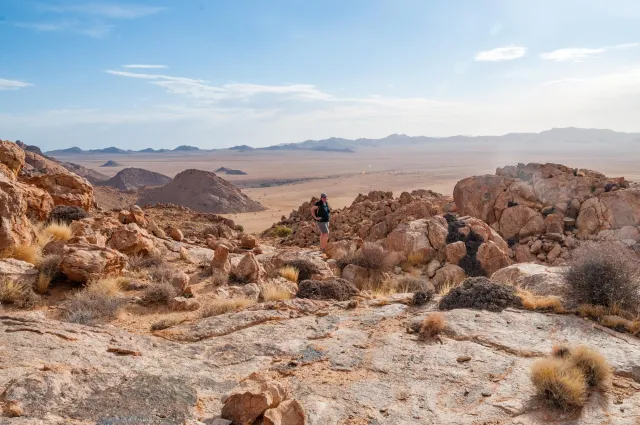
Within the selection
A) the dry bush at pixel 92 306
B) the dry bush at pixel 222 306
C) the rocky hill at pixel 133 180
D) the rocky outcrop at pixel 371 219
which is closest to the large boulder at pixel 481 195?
the rocky outcrop at pixel 371 219

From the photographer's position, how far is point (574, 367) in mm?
5062

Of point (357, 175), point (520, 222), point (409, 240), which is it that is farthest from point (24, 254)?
point (357, 175)

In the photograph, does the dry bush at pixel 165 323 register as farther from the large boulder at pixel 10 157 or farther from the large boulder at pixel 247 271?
the large boulder at pixel 10 157

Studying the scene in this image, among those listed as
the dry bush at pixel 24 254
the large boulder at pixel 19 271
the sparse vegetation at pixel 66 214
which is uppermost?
the sparse vegetation at pixel 66 214

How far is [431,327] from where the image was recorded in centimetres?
637

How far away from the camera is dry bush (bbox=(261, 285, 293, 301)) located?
8.07 meters

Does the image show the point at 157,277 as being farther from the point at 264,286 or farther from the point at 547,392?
the point at 547,392

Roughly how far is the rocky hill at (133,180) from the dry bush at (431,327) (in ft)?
189

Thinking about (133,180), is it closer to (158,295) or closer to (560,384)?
(158,295)

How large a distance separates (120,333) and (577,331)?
597 centimetres

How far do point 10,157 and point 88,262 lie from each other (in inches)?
219

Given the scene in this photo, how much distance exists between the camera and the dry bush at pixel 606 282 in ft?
23.6

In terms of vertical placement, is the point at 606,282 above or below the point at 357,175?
above

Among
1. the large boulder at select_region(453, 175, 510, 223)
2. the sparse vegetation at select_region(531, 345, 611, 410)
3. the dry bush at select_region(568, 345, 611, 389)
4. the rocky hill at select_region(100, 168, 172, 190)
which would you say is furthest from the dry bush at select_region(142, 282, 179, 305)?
the rocky hill at select_region(100, 168, 172, 190)
